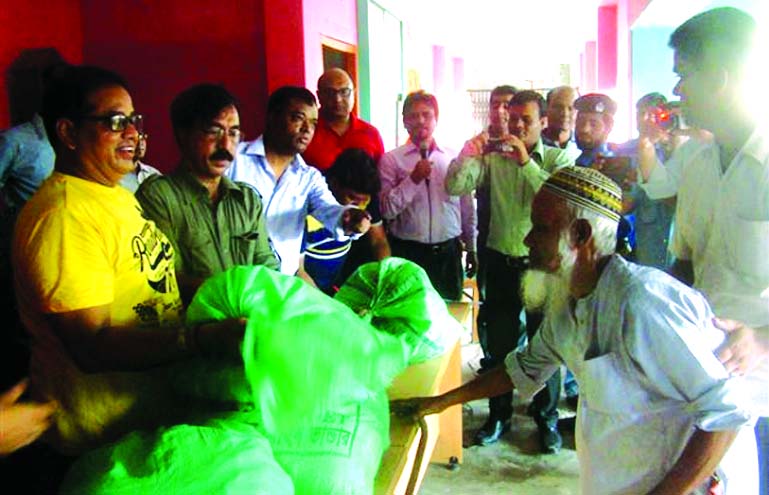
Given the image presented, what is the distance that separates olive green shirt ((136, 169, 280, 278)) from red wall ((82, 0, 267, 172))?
291cm

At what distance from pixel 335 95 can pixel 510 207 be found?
3.60 ft

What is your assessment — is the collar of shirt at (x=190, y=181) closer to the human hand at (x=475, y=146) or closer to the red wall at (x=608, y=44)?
the human hand at (x=475, y=146)

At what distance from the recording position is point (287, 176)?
2568 mm

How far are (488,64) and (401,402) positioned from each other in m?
21.1

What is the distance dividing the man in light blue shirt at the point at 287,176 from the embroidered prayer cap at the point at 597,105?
62.0 inches

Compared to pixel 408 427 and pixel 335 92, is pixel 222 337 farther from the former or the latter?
pixel 335 92

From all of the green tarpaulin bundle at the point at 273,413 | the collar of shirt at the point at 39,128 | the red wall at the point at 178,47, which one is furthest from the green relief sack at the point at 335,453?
the red wall at the point at 178,47

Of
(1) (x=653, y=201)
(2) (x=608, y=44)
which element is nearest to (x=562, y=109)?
(1) (x=653, y=201)

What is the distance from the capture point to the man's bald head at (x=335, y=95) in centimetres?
343

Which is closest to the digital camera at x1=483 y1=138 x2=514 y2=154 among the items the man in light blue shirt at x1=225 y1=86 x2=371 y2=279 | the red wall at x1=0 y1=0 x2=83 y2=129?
the man in light blue shirt at x1=225 y1=86 x2=371 y2=279

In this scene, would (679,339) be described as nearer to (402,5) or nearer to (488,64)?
(402,5)

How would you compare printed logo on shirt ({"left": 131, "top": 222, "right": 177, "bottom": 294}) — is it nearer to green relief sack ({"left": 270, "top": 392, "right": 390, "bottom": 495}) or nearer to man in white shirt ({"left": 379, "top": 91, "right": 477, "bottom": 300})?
green relief sack ({"left": 270, "top": 392, "right": 390, "bottom": 495})

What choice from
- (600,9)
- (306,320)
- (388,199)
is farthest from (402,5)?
(306,320)

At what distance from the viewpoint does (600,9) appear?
1026 centimetres
